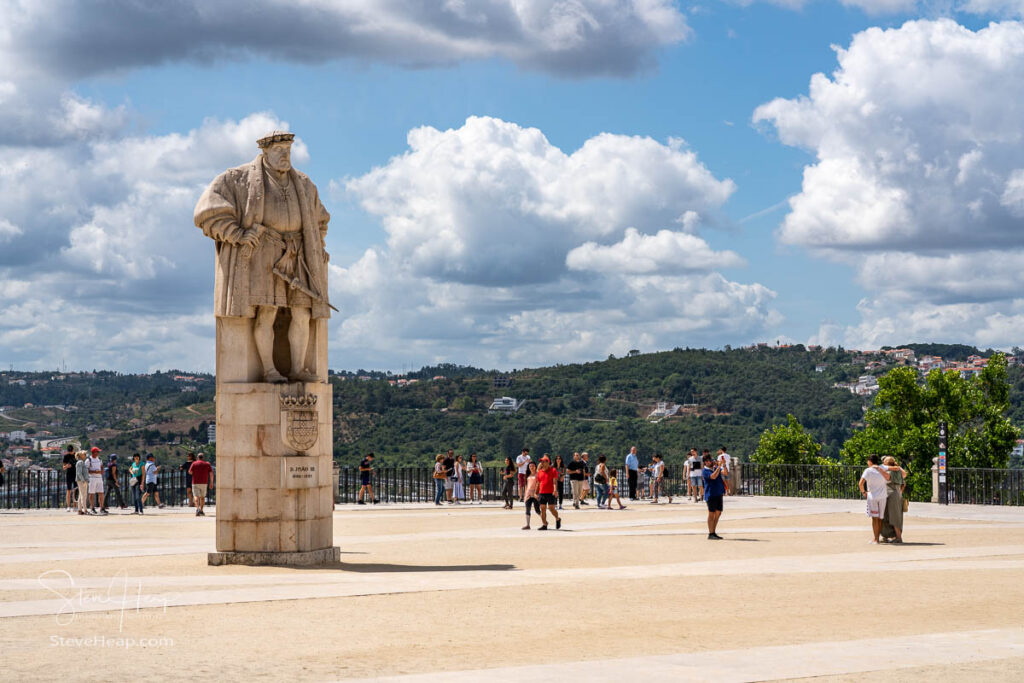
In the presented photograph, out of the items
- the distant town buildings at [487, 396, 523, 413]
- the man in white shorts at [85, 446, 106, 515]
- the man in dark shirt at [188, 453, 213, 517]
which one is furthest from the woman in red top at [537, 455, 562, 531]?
the distant town buildings at [487, 396, 523, 413]

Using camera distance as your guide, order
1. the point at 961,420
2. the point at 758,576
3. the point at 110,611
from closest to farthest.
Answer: the point at 110,611 < the point at 758,576 < the point at 961,420

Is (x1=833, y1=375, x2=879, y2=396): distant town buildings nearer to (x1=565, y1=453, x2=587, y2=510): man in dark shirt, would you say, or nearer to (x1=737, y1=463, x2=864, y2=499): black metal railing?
(x1=737, y1=463, x2=864, y2=499): black metal railing

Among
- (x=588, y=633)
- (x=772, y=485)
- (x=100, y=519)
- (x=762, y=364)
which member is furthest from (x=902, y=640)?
(x=762, y=364)

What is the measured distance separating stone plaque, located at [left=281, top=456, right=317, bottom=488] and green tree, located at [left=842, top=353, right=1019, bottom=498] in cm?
4532

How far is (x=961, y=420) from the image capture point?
6034cm

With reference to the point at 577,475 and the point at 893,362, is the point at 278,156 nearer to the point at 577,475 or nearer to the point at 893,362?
the point at 577,475

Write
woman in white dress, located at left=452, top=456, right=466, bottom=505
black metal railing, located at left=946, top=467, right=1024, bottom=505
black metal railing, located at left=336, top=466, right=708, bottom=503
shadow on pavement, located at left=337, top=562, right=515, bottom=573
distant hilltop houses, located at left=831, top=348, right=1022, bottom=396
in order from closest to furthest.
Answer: shadow on pavement, located at left=337, top=562, right=515, bottom=573, black metal railing, located at left=946, top=467, right=1024, bottom=505, woman in white dress, located at left=452, top=456, right=466, bottom=505, black metal railing, located at left=336, top=466, right=708, bottom=503, distant hilltop houses, located at left=831, top=348, right=1022, bottom=396

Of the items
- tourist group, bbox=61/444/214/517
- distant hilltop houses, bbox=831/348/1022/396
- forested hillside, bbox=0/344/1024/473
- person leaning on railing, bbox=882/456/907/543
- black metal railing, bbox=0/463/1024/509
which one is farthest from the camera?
distant hilltop houses, bbox=831/348/1022/396

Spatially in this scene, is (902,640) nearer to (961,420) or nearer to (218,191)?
(218,191)

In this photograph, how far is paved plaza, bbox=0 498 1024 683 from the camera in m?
9.02

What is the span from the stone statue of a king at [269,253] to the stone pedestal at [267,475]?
0.49m

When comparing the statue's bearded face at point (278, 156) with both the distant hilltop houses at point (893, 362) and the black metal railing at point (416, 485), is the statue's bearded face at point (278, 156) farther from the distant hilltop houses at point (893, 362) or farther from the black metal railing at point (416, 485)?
the distant hilltop houses at point (893, 362)

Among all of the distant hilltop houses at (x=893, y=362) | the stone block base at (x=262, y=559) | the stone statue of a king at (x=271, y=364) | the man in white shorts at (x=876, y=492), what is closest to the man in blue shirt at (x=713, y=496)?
the man in white shorts at (x=876, y=492)

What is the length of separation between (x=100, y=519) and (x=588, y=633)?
19811 millimetres
